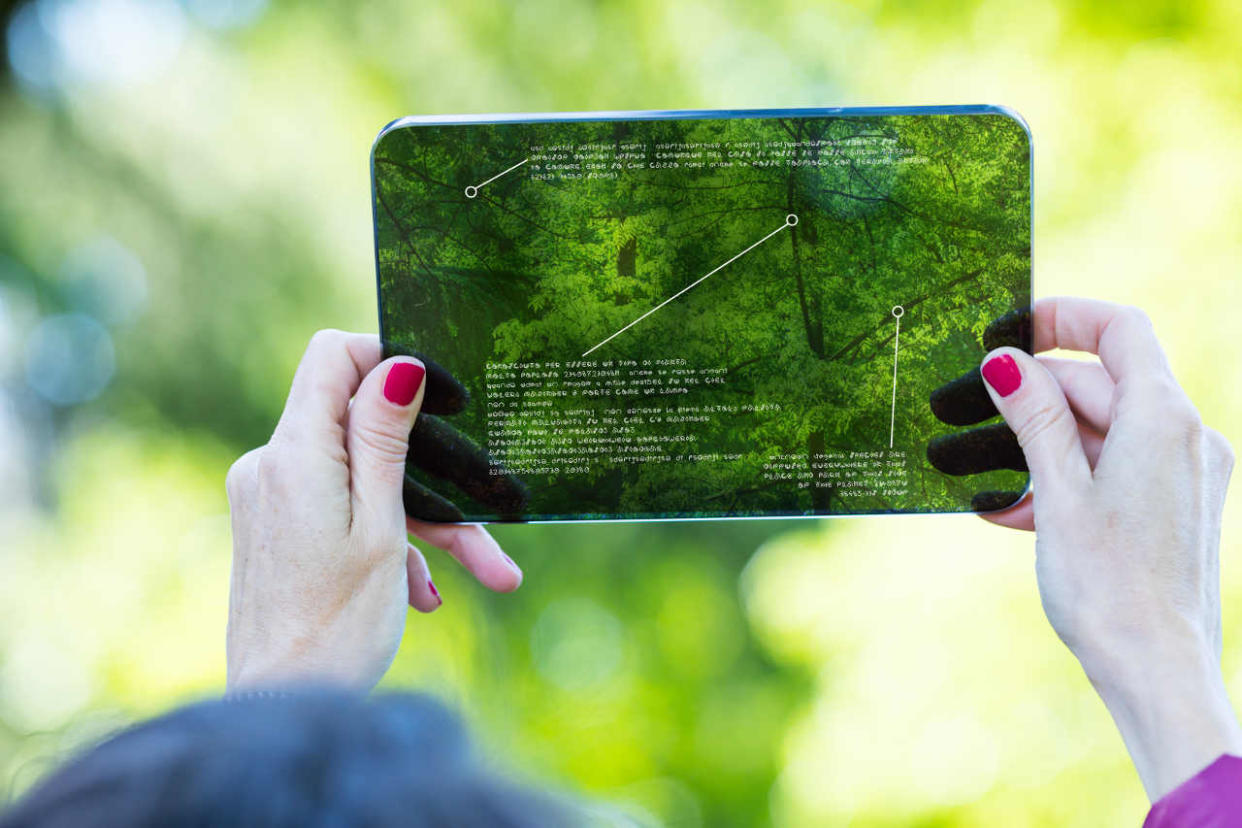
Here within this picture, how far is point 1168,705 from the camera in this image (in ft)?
1.78

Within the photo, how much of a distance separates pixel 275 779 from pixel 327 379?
1.56ft

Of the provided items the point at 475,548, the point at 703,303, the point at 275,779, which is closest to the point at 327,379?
the point at 475,548

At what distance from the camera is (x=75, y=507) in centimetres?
151

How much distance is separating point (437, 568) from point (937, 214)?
3.78 feet

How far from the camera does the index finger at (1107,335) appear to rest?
62cm

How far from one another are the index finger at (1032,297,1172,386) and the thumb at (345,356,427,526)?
535mm

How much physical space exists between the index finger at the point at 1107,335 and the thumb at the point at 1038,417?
1.7 inches

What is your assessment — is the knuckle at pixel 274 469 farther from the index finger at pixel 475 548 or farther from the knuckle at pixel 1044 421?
the knuckle at pixel 1044 421

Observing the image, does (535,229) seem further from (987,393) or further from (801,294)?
(987,393)

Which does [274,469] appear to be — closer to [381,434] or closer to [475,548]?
[381,434]

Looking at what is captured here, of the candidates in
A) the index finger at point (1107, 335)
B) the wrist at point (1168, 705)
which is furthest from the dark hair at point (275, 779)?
the index finger at point (1107, 335)

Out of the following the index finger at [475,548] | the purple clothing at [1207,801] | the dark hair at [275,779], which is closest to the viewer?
the dark hair at [275,779]

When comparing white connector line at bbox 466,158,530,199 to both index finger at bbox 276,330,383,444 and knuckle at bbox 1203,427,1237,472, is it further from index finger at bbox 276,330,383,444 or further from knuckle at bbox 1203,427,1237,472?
knuckle at bbox 1203,427,1237,472

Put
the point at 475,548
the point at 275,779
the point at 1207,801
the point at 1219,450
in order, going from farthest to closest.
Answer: the point at 475,548 → the point at 1219,450 → the point at 1207,801 → the point at 275,779
